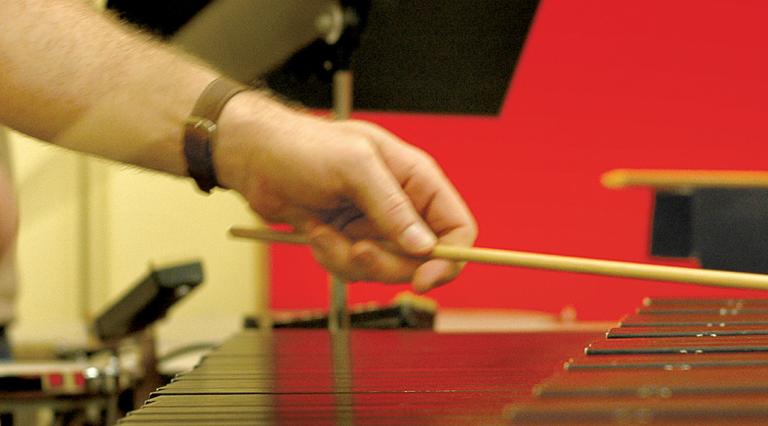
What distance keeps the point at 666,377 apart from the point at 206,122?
0.47 m

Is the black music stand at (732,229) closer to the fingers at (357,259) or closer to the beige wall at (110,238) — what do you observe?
the fingers at (357,259)

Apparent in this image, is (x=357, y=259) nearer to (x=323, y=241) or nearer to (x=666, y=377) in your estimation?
(x=323, y=241)

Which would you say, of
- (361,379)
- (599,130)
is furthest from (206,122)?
(599,130)

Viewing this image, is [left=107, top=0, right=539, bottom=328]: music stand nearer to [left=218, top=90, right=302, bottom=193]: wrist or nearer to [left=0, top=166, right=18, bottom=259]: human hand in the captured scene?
[left=218, top=90, right=302, bottom=193]: wrist

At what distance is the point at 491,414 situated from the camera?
0.60m

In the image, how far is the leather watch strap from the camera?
3.03ft

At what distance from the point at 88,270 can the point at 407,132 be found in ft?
4.25

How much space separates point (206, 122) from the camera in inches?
36.2

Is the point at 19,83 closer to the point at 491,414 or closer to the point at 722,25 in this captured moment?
the point at 491,414

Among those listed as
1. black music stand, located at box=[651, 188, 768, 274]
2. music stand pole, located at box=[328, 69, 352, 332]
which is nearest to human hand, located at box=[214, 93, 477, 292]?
music stand pole, located at box=[328, 69, 352, 332]

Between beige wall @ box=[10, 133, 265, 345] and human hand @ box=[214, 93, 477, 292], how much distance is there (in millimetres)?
2833

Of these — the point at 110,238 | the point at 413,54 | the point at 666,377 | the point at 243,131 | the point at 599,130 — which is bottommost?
the point at 666,377

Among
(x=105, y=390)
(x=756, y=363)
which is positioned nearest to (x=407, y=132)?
(x=105, y=390)

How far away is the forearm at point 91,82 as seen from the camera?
2.99 feet
